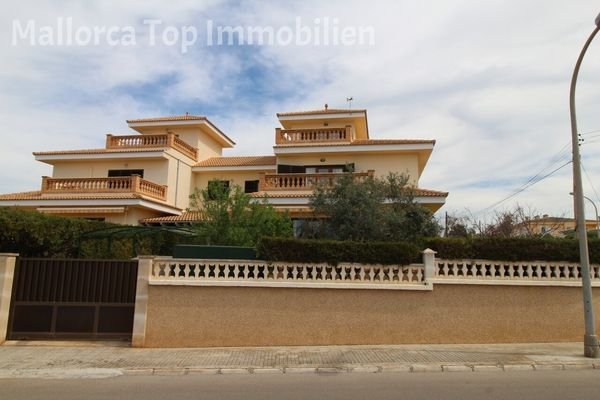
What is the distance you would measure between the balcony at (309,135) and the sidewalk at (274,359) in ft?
40.9

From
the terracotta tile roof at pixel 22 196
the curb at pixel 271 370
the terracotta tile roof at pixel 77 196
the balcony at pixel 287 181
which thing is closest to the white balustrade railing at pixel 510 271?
the curb at pixel 271 370

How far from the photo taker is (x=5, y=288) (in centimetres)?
984

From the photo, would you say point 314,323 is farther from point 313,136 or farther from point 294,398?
point 313,136

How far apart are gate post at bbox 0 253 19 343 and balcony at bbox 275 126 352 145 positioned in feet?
42.1

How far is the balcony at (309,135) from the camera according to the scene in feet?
67.9

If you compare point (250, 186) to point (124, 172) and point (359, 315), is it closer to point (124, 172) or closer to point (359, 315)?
point (124, 172)

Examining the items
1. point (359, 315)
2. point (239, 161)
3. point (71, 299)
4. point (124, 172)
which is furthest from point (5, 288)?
point (239, 161)

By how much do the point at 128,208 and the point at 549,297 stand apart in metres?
16.8

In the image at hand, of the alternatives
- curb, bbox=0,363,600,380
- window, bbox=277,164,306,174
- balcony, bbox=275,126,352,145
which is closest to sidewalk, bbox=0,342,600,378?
curb, bbox=0,363,600,380

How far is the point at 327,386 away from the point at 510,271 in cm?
599

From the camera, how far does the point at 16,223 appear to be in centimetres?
1069

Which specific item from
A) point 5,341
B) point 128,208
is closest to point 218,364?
point 5,341

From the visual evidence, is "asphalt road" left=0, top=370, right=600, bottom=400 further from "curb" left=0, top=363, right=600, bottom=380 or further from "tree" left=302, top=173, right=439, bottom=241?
"tree" left=302, top=173, right=439, bottom=241

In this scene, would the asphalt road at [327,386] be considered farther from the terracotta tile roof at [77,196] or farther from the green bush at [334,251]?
the terracotta tile roof at [77,196]
